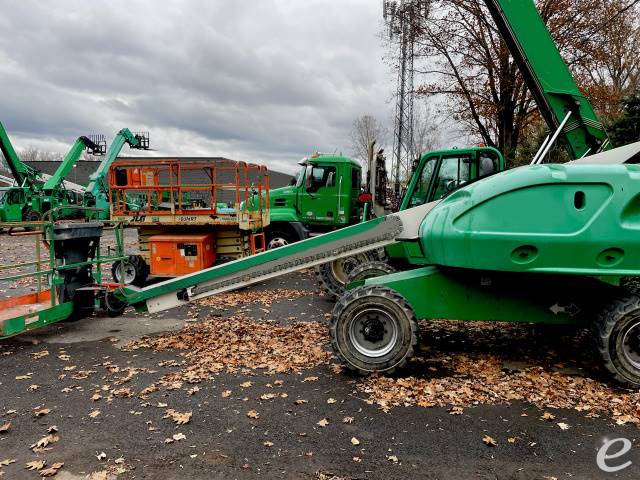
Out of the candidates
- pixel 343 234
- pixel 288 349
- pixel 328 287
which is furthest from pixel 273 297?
pixel 343 234

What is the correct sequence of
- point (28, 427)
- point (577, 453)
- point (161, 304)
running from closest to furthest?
point (577, 453) < point (28, 427) < point (161, 304)

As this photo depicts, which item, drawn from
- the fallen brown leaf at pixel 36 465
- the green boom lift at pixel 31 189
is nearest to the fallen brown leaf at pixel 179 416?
the fallen brown leaf at pixel 36 465

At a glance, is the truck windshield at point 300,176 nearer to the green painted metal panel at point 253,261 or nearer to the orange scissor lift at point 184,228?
the orange scissor lift at point 184,228

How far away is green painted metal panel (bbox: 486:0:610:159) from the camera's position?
7.16 meters

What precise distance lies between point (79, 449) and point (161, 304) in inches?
109

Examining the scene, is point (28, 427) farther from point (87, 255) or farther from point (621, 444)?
point (621, 444)

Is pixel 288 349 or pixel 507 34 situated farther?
pixel 507 34

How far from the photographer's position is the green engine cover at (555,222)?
15.3 feet

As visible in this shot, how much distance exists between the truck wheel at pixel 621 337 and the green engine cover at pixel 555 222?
16.1 inches

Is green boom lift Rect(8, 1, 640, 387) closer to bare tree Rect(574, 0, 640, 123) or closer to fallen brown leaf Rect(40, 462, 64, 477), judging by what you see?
fallen brown leaf Rect(40, 462, 64, 477)

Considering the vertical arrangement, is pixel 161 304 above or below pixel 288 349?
above

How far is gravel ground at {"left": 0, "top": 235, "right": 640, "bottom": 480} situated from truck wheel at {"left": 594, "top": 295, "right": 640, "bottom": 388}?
0.71 metres

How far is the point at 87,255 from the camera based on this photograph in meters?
7.57

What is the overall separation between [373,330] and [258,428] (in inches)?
65.6
